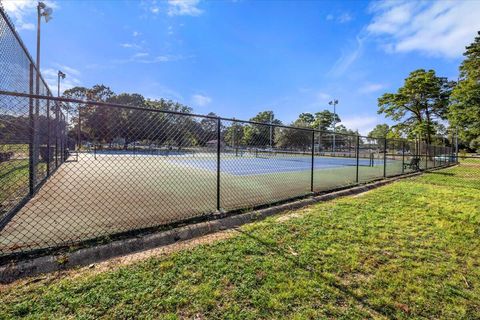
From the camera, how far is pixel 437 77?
923 inches

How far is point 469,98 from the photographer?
50.9ft

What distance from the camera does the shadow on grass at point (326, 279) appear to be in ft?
5.86

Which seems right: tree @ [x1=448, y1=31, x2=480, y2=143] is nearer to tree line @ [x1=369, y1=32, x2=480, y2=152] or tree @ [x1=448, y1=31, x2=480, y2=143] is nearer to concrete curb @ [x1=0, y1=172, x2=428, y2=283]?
tree line @ [x1=369, y1=32, x2=480, y2=152]

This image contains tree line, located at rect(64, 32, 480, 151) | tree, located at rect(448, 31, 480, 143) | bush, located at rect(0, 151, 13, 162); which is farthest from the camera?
tree, located at rect(448, 31, 480, 143)

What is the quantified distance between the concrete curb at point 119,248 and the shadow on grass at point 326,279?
64 cm

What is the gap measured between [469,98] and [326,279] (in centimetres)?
2047

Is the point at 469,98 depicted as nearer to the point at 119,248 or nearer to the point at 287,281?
the point at 287,281

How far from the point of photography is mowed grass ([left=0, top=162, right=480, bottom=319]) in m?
1.75

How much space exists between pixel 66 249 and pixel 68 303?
967 millimetres

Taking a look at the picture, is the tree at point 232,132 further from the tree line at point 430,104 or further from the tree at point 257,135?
the tree line at point 430,104

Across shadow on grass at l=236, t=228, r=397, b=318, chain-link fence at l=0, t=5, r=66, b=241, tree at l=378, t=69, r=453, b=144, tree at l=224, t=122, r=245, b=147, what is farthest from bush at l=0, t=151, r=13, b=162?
tree at l=378, t=69, r=453, b=144

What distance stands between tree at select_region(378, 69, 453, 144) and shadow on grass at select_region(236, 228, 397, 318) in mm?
25789

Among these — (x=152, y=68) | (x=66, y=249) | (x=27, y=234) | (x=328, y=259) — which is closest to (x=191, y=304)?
(x=328, y=259)

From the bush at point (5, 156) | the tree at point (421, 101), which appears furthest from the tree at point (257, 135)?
the tree at point (421, 101)
